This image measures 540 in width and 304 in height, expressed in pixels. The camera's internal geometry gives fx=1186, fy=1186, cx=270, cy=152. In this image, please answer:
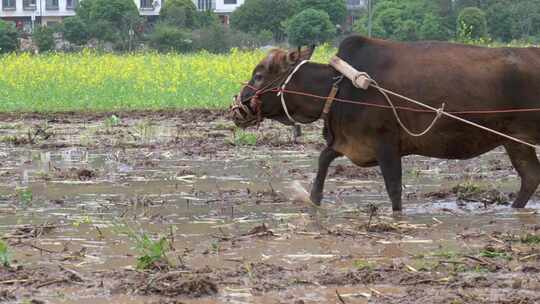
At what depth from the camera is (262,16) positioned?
58781 mm

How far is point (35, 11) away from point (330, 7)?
25.0m

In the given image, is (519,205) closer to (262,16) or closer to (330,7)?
(262,16)

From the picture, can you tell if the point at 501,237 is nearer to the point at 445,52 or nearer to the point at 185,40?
the point at 445,52

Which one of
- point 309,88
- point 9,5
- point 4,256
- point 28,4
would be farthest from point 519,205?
point 9,5

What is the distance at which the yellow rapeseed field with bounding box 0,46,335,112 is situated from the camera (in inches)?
848

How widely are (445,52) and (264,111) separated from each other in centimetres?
160

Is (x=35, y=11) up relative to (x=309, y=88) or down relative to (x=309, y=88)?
down

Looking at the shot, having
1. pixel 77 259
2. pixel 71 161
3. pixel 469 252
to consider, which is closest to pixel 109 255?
pixel 77 259

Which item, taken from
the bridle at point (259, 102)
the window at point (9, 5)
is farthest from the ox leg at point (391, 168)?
the window at point (9, 5)

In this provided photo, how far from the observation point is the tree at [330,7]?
196ft

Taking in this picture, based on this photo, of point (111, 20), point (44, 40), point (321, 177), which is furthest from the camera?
point (111, 20)

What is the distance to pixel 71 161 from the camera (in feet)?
44.4

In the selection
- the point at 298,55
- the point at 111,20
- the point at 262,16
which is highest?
the point at 298,55

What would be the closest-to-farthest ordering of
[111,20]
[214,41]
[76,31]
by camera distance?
1. [214,41]
2. [76,31]
3. [111,20]
